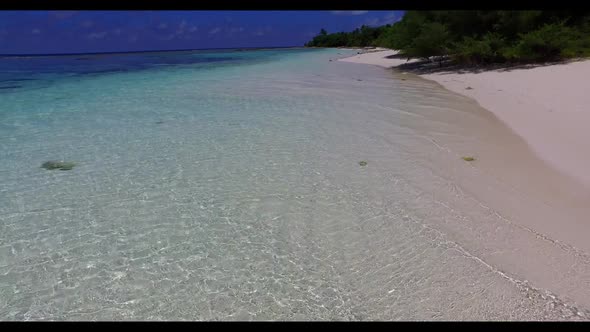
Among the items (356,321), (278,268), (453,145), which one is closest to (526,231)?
(356,321)

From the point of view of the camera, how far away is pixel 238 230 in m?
4.34

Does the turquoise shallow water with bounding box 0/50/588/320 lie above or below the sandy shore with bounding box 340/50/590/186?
below

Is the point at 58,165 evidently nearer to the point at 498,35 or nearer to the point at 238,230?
the point at 238,230

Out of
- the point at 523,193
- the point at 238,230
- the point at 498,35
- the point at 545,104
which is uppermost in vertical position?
the point at 498,35

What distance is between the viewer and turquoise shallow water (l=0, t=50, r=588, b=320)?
3.14 metres

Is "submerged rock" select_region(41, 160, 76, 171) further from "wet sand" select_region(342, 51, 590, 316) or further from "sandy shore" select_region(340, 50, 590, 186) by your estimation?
"sandy shore" select_region(340, 50, 590, 186)

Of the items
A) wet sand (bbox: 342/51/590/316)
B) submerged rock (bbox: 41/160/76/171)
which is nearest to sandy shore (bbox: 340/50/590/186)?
wet sand (bbox: 342/51/590/316)

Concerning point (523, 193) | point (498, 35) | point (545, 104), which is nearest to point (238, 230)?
point (523, 193)

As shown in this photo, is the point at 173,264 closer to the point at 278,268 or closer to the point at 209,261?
the point at 209,261

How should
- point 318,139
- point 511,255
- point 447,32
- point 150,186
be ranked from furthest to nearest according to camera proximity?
point 447,32 → point 318,139 → point 150,186 → point 511,255

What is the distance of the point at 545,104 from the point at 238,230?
29.8 feet

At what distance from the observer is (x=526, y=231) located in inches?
156

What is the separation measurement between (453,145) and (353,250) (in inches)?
158

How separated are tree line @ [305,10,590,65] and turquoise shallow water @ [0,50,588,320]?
1012cm
